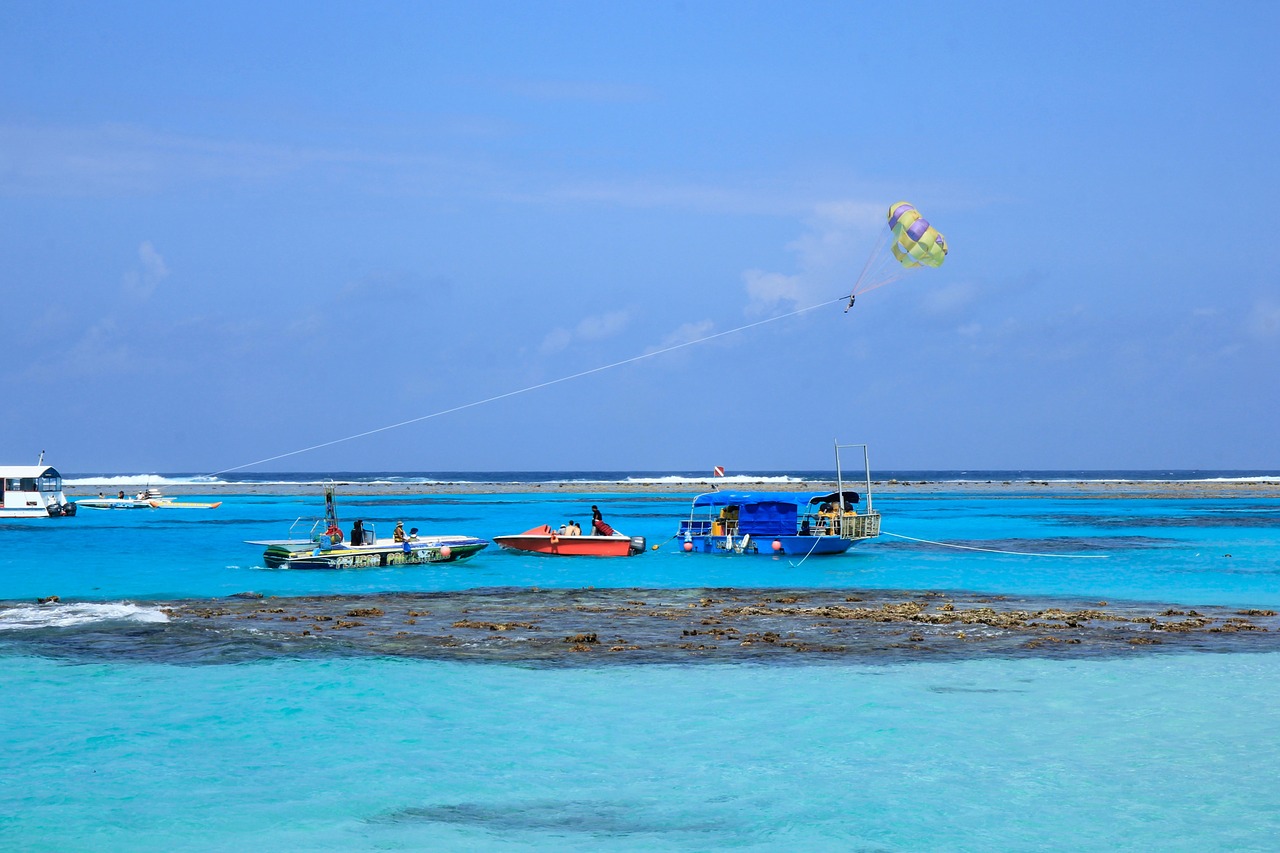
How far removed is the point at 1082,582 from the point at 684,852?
24.9 metres

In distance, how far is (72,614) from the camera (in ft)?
81.4

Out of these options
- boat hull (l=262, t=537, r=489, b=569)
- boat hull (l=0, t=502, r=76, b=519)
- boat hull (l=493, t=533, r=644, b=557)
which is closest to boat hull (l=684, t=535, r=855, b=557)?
boat hull (l=493, t=533, r=644, b=557)

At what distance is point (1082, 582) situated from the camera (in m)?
32.0

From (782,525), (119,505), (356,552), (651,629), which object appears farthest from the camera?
(119,505)

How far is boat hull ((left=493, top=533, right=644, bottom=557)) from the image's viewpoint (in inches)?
1572

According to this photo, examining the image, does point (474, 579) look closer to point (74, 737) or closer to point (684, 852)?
point (74, 737)

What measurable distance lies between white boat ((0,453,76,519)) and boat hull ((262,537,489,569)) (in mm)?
38472

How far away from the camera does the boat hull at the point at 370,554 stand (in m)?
35.6

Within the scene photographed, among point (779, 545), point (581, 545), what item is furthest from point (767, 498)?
point (581, 545)

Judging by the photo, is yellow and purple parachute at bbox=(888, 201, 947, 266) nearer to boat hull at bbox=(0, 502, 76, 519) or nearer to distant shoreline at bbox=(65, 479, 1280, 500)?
boat hull at bbox=(0, 502, 76, 519)

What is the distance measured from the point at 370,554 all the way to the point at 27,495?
4254 centimetres

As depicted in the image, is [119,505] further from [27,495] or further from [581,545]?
[581,545]

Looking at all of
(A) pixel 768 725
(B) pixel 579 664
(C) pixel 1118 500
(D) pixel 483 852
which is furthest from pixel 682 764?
(C) pixel 1118 500

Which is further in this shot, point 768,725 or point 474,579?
point 474,579
